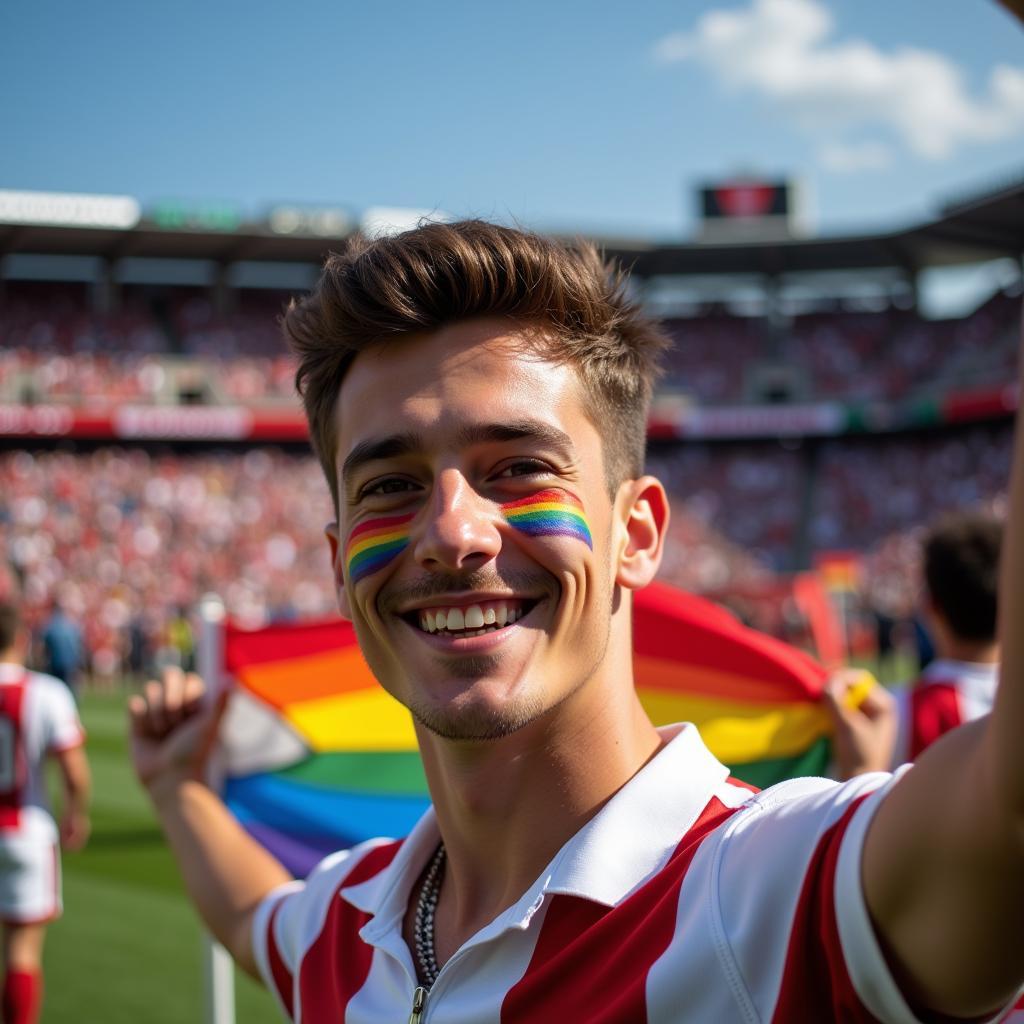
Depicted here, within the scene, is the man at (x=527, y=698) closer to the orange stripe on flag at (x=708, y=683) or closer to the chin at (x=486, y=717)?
the chin at (x=486, y=717)

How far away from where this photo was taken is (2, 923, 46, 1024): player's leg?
4.82 meters

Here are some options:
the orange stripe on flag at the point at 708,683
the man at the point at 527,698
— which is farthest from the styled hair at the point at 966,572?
the man at the point at 527,698

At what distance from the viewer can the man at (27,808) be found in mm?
4988

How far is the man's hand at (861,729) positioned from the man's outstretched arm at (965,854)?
1504 mm

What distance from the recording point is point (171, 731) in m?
2.70

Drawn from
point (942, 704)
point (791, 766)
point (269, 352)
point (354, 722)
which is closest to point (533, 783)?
point (791, 766)

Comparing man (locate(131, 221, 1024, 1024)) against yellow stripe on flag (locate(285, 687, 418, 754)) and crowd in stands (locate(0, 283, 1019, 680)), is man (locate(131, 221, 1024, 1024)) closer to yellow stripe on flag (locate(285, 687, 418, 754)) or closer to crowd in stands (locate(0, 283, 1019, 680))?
yellow stripe on flag (locate(285, 687, 418, 754))

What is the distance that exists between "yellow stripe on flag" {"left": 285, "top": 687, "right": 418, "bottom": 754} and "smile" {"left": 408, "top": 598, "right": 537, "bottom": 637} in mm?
2175

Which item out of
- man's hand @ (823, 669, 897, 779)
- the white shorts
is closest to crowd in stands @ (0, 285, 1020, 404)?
the white shorts

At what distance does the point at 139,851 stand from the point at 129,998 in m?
3.34

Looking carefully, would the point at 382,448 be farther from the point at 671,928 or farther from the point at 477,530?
the point at 671,928

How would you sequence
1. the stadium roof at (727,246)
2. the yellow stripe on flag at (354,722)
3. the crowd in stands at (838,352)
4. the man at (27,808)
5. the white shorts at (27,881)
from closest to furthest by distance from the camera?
the yellow stripe on flag at (354,722)
the man at (27,808)
the white shorts at (27,881)
the stadium roof at (727,246)
the crowd in stands at (838,352)

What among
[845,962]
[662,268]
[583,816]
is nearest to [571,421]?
[583,816]

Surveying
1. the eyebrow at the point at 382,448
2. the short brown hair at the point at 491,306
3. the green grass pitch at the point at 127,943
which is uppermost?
the short brown hair at the point at 491,306
